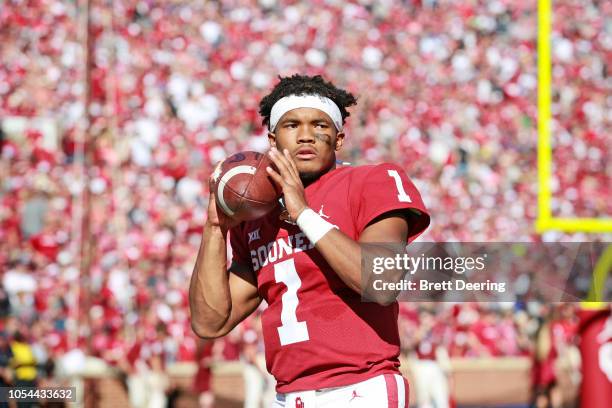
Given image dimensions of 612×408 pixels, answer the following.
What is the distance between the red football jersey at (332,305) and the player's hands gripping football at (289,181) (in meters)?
0.12

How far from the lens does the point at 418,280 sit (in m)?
3.11

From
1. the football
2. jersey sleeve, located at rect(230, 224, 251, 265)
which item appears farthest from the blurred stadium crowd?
the football

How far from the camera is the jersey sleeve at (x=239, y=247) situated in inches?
120

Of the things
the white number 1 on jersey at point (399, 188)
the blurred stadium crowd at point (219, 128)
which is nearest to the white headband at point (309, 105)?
the white number 1 on jersey at point (399, 188)

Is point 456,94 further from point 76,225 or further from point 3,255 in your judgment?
point 3,255

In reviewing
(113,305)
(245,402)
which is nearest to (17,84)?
(113,305)

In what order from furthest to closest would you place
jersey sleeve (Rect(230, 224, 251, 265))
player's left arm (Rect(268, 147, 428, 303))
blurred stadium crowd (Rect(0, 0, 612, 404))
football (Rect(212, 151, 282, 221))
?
1. blurred stadium crowd (Rect(0, 0, 612, 404))
2. jersey sleeve (Rect(230, 224, 251, 265))
3. football (Rect(212, 151, 282, 221))
4. player's left arm (Rect(268, 147, 428, 303))

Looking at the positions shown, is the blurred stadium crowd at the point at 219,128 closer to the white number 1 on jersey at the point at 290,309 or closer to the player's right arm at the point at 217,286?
the player's right arm at the point at 217,286

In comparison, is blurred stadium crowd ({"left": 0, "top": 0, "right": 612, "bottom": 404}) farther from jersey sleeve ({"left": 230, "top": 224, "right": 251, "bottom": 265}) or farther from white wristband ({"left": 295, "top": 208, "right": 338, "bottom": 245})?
white wristband ({"left": 295, "top": 208, "right": 338, "bottom": 245})

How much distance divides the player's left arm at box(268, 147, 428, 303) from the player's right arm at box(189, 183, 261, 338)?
0.94 feet

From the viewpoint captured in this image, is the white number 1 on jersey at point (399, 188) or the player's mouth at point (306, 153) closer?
the white number 1 on jersey at point (399, 188)

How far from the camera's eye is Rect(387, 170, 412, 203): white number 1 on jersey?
2660 mm

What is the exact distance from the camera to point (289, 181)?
268 cm

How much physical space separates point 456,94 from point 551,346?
181 inches
